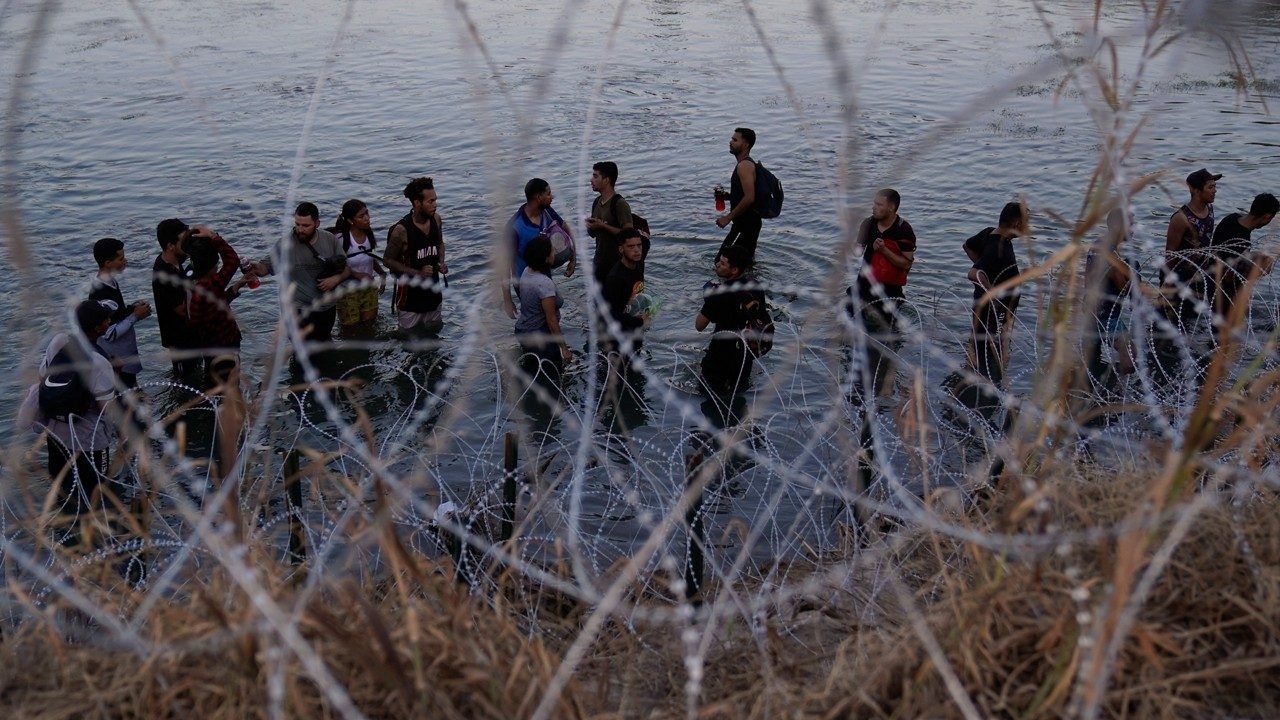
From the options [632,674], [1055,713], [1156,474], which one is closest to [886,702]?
[1055,713]

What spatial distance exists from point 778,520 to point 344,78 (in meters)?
16.4

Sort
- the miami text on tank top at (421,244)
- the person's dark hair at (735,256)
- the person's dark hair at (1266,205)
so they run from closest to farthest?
the person's dark hair at (735,256) < the person's dark hair at (1266,205) < the miami text on tank top at (421,244)

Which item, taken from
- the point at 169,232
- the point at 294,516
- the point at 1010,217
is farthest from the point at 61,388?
the point at 1010,217

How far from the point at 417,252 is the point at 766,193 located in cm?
356

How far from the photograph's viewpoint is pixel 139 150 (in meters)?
15.4

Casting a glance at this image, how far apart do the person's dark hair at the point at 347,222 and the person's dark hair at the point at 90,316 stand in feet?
8.30

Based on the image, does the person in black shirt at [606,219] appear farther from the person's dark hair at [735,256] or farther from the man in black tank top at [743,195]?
the person's dark hair at [735,256]

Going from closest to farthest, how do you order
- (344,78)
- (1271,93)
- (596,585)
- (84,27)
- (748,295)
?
(596,585)
(748,295)
(1271,93)
(344,78)
(84,27)

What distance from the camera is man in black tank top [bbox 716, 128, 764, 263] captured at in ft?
33.7

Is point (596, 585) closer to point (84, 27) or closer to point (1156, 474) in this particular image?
point (1156, 474)

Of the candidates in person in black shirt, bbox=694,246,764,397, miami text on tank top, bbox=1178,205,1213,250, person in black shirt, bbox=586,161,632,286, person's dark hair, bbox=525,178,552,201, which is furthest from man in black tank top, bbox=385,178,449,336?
miami text on tank top, bbox=1178,205,1213,250

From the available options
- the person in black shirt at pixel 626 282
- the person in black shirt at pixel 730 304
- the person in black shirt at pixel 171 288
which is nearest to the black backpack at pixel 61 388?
the person in black shirt at pixel 171 288

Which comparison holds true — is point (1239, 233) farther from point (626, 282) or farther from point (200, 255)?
point (200, 255)

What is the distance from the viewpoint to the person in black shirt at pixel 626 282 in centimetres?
802
